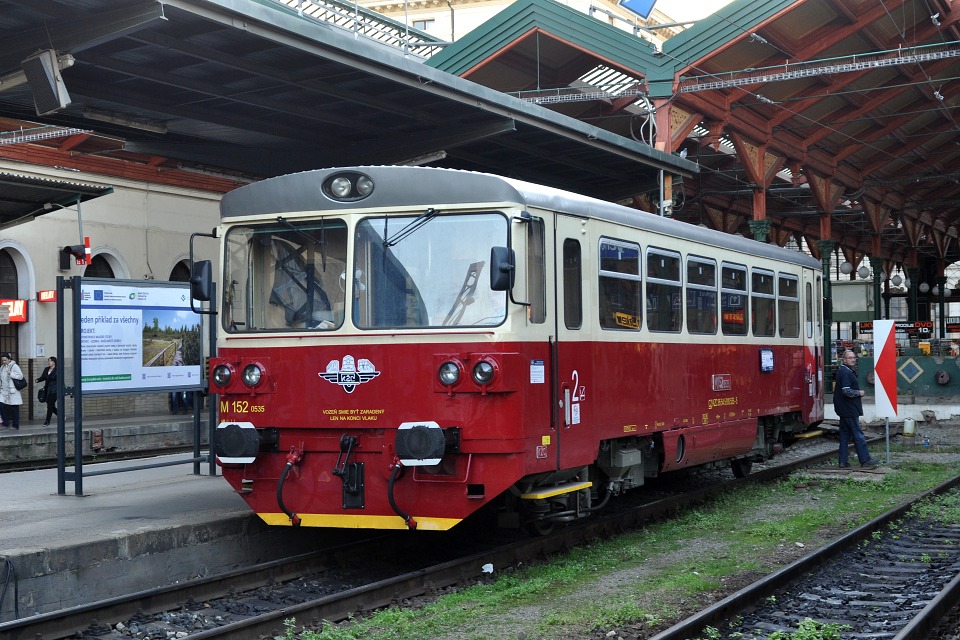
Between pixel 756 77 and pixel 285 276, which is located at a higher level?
pixel 756 77

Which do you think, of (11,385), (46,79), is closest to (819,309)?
(46,79)

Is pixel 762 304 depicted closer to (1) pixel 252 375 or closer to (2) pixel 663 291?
(2) pixel 663 291

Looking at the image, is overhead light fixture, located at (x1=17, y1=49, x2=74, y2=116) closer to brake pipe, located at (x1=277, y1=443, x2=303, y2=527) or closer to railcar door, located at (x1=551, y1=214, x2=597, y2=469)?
brake pipe, located at (x1=277, y1=443, x2=303, y2=527)

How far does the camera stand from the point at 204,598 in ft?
25.7

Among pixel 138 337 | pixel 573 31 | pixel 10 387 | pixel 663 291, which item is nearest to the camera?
pixel 663 291

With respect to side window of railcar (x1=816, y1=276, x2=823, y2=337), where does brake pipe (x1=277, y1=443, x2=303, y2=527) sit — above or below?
below

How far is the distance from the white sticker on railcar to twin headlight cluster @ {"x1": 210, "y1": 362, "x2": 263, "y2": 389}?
214 centimetres

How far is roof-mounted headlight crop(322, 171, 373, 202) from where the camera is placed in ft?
28.2

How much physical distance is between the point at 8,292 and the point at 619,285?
17049 mm

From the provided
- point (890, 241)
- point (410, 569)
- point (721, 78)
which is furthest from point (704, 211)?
point (410, 569)

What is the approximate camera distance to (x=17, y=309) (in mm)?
22906

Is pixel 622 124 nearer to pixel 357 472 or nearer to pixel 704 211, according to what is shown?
pixel 704 211

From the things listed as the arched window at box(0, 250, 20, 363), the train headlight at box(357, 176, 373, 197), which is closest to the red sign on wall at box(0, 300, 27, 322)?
the arched window at box(0, 250, 20, 363)

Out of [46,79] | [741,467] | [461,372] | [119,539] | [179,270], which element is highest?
[46,79]
